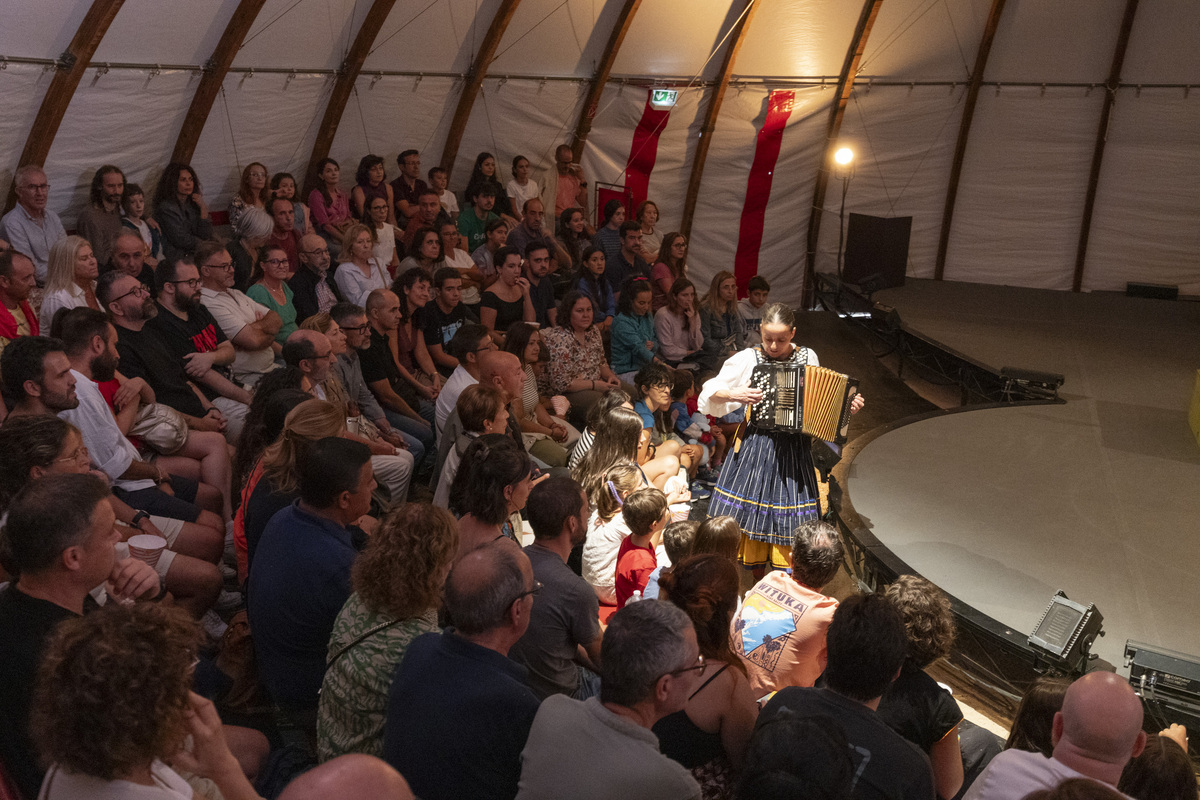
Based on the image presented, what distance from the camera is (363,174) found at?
833 cm

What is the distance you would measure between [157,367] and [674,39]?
7584mm

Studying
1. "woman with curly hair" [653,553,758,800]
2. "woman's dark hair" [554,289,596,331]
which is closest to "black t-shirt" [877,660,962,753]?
"woman with curly hair" [653,553,758,800]

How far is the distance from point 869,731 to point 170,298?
4.20m

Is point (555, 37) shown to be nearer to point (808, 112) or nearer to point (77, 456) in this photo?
point (808, 112)

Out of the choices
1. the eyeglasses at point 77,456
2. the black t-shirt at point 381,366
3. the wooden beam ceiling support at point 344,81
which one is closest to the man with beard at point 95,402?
the eyeglasses at point 77,456

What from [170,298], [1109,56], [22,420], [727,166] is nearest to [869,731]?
[22,420]

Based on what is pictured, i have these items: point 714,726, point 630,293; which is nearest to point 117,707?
point 714,726

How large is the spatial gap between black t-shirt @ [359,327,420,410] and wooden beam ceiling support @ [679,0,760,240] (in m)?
6.42

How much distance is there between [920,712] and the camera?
101 inches

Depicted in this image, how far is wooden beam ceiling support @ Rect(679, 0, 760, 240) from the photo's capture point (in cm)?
1029

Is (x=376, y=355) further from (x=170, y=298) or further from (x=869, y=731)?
(x=869, y=731)

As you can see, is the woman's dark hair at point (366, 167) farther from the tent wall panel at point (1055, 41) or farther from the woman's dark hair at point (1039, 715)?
the tent wall panel at point (1055, 41)

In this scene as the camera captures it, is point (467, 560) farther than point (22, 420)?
No

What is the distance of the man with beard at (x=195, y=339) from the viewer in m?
4.88
